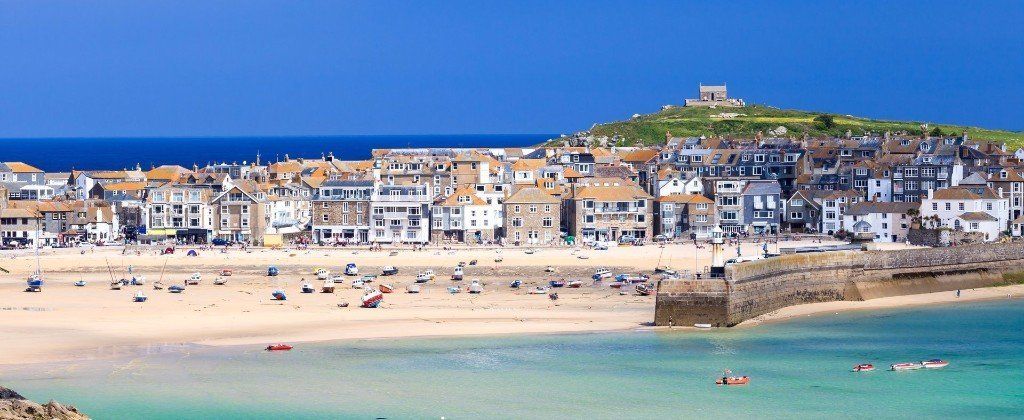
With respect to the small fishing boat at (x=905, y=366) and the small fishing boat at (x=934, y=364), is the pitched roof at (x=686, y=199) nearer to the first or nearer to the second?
the small fishing boat at (x=934, y=364)

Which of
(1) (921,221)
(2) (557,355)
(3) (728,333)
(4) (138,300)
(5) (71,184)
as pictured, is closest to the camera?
(2) (557,355)

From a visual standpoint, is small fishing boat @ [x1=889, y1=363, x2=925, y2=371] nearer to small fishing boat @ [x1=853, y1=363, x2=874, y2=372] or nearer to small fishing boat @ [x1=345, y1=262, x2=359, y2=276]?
small fishing boat @ [x1=853, y1=363, x2=874, y2=372]

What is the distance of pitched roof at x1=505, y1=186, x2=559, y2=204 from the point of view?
78.6 metres

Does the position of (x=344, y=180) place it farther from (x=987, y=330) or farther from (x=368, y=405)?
(x=368, y=405)

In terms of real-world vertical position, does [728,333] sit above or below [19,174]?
below

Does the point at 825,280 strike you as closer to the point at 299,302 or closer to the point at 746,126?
the point at 299,302

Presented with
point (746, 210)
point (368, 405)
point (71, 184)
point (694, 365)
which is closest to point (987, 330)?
point (694, 365)

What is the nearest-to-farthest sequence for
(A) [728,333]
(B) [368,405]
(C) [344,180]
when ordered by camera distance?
(B) [368,405], (A) [728,333], (C) [344,180]

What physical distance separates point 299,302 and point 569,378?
57.0 feet

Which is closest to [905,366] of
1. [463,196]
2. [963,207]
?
[963,207]

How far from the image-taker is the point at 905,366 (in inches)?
1673

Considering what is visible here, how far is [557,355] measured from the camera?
44.3 m

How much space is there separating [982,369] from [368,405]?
16473 mm

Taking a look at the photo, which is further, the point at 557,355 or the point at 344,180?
the point at 344,180
